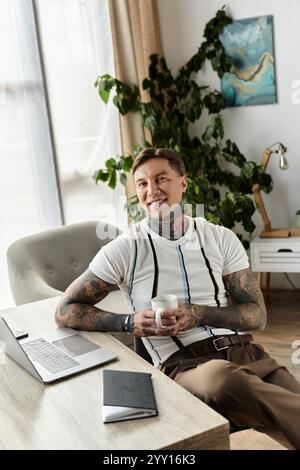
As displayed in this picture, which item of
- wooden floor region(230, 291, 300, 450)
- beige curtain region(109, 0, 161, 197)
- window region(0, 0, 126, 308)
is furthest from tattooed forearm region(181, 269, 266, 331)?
beige curtain region(109, 0, 161, 197)

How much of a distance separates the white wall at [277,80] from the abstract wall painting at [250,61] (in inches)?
1.6

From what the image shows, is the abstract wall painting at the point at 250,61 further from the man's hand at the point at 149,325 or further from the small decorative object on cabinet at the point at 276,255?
the man's hand at the point at 149,325

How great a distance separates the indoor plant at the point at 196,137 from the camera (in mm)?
3539

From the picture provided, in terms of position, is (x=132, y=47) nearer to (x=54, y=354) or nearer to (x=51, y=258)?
(x=51, y=258)

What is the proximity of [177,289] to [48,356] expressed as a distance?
0.50 meters

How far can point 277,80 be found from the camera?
12.3 feet

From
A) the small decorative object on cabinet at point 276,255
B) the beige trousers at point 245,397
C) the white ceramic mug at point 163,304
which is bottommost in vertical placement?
the small decorative object on cabinet at point 276,255

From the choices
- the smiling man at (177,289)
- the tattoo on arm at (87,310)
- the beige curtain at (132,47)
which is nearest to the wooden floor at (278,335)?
the smiling man at (177,289)

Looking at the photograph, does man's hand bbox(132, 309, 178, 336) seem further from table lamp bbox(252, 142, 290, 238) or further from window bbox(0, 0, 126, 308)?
table lamp bbox(252, 142, 290, 238)

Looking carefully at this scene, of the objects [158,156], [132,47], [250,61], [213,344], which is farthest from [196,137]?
A: [213,344]

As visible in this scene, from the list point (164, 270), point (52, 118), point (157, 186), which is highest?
point (52, 118)

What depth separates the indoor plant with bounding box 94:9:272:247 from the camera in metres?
3.54

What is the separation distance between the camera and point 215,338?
1.85 meters
